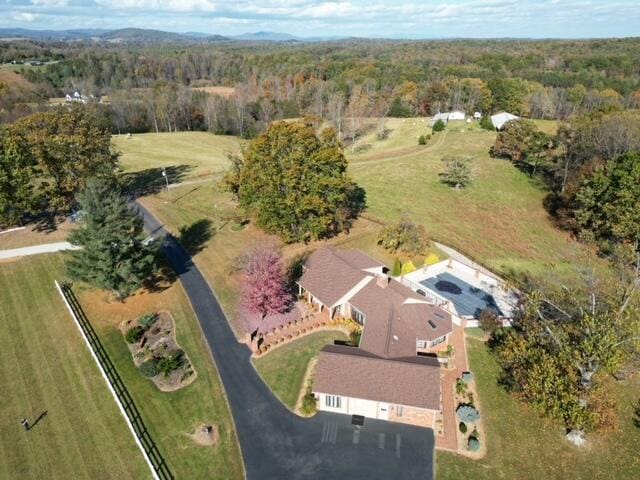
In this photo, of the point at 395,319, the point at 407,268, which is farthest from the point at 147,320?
the point at 407,268

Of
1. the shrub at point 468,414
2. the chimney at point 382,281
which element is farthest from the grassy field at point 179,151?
the shrub at point 468,414

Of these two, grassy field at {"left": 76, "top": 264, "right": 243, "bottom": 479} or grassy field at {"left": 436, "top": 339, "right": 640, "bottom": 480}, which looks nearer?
grassy field at {"left": 436, "top": 339, "right": 640, "bottom": 480}

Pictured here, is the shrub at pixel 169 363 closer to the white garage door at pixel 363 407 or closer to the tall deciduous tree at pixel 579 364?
the white garage door at pixel 363 407

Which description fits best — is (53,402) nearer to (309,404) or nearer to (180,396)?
(180,396)

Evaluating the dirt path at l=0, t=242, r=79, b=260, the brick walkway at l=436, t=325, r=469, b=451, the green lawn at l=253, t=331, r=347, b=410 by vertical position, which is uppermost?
the brick walkway at l=436, t=325, r=469, b=451

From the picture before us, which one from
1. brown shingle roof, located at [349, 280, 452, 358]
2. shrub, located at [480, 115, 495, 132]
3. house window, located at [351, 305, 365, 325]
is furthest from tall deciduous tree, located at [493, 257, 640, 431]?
shrub, located at [480, 115, 495, 132]

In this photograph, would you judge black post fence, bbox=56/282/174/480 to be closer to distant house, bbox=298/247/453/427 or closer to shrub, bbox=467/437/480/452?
distant house, bbox=298/247/453/427

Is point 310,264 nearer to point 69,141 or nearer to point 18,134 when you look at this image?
point 69,141
